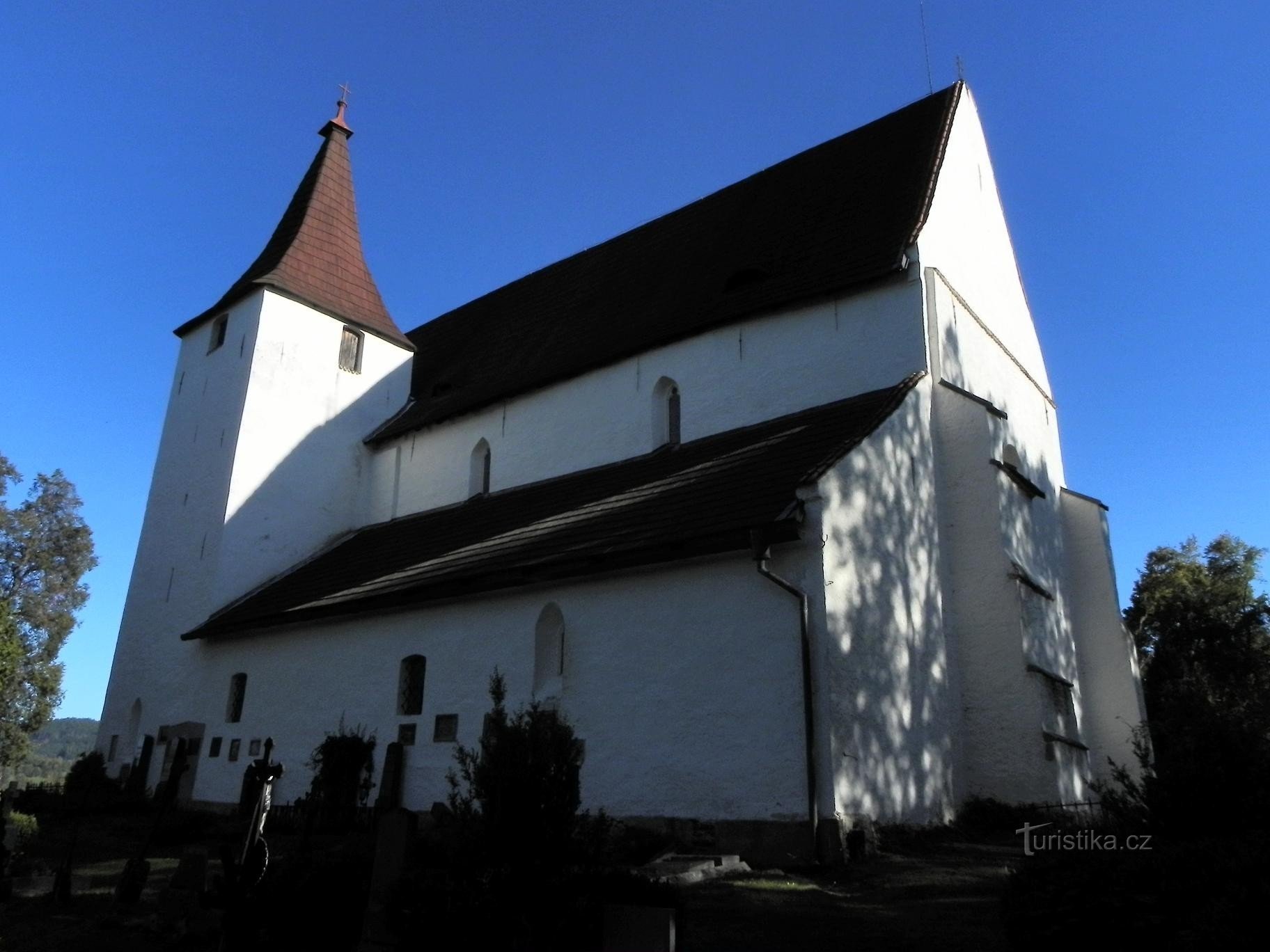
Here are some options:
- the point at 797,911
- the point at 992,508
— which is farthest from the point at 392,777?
the point at 992,508

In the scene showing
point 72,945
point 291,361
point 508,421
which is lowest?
point 72,945

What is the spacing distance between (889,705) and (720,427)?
554 centimetres

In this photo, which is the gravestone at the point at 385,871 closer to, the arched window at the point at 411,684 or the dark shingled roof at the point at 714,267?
the arched window at the point at 411,684

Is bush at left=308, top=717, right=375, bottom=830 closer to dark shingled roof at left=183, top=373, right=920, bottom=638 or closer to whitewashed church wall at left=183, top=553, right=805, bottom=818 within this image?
whitewashed church wall at left=183, top=553, right=805, bottom=818

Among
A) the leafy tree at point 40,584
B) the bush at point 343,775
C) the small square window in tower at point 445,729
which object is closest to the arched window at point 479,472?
the bush at point 343,775

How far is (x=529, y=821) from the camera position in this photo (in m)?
6.60

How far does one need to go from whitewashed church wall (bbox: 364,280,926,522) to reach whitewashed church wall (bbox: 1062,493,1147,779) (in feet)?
15.8

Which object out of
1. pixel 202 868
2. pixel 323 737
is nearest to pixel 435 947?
pixel 202 868

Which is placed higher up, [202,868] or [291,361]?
[291,361]

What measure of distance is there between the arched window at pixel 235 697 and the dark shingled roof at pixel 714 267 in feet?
19.6

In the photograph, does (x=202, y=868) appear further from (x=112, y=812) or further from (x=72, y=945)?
(x=112, y=812)

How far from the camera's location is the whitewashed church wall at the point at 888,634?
10.5m

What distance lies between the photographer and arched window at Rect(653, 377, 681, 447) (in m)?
16.0

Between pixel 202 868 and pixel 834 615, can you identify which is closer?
pixel 202 868
